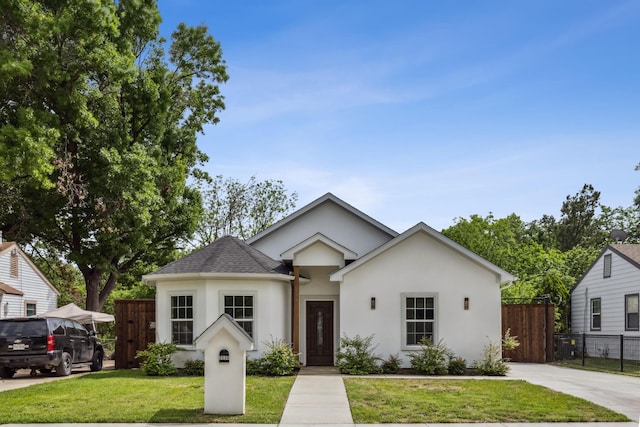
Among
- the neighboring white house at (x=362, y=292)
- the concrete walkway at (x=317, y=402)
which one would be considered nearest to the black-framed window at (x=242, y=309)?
the neighboring white house at (x=362, y=292)

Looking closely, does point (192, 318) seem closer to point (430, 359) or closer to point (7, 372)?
point (7, 372)

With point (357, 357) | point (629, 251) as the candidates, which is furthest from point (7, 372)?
point (629, 251)

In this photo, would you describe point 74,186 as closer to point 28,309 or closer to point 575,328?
point 28,309

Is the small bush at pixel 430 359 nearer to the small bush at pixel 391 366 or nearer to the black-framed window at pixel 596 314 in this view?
the small bush at pixel 391 366

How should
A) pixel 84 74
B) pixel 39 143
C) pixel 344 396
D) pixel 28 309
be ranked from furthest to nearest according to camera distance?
pixel 28 309 < pixel 84 74 < pixel 39 143 < pixel 344 396

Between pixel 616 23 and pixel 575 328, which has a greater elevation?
pixel 616 23

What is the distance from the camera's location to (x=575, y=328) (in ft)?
97.9

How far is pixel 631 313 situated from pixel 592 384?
30.2 ft

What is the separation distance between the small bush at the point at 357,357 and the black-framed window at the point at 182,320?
165 inches

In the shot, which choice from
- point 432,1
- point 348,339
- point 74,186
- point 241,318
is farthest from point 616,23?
point 74,186

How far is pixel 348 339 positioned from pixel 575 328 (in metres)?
14.0

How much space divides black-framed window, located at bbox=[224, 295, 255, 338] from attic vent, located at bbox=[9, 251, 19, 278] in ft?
50.1

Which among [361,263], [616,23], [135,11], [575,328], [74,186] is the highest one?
[135,11]

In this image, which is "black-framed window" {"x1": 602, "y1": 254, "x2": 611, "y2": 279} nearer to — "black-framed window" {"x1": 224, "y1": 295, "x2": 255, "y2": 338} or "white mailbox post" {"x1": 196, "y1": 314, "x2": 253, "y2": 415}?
"black-framed window" {"x1": 224, "y1": 295, "x2": 255, "y2": 338}
